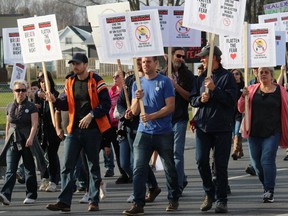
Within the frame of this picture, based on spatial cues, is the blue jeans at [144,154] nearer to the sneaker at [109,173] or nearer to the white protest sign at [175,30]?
the white protest sign at [175,30]

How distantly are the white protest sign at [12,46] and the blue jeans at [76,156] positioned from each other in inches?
156

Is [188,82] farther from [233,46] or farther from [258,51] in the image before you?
[233,46]

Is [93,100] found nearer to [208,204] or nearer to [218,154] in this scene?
[218,154]

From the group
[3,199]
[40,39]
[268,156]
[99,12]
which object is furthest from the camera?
[99,12]

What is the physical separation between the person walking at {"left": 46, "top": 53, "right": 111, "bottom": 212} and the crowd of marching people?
0.01 m

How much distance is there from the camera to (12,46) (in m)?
15.3

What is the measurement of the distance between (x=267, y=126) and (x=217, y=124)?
117cm

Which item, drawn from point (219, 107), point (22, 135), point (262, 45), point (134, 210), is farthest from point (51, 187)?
point (219, 107)

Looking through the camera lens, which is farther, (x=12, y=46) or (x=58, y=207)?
(x=12, y=46)

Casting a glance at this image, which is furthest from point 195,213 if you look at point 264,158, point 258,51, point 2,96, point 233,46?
point 2,96

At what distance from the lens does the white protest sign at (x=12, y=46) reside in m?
15.2

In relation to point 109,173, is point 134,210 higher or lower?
higher

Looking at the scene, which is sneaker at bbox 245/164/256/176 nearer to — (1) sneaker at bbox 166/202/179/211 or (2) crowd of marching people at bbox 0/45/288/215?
(2) crowd of marching people at bbox 0/45/288/215

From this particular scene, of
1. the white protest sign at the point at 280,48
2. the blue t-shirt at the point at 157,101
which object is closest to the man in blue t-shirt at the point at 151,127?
the blue t-shirt at the point at 157,101
